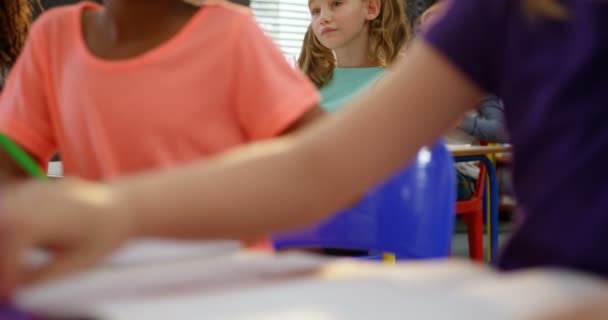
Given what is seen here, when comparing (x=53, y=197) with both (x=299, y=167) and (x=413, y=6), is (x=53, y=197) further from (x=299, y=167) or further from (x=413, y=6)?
(x=413, y=6)

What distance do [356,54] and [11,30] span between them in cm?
147

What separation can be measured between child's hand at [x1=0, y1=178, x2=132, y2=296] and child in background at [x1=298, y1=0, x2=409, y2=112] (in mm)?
2323

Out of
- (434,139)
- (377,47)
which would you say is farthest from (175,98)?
(377,47)

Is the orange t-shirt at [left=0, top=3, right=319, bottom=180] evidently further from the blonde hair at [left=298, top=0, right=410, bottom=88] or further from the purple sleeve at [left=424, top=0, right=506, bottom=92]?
the blonde hair at [left=298, top=0, right=410, bottom=88]

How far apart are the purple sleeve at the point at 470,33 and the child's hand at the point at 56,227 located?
27cm

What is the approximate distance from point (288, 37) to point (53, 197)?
188 inches

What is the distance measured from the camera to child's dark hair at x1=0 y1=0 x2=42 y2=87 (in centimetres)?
156

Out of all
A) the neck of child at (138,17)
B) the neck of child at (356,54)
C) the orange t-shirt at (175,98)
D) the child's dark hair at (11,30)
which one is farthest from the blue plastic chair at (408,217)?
the neck of child at (356,54)

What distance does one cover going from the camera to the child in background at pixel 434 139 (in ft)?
1.30

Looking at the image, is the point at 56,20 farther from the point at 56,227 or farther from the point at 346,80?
the point at 346,80

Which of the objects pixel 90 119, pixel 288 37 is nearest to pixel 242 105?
pixel 90 119

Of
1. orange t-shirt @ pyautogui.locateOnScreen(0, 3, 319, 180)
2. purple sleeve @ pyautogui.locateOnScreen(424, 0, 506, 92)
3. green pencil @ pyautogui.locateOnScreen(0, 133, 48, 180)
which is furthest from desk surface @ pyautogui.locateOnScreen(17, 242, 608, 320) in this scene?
orange t-shirt @ pyautogui.locateOnScreen(0, 3, 319, 180)

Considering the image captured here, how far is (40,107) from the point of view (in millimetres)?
910

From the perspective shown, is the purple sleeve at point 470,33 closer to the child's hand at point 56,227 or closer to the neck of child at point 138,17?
the child's hand at point 56,227
